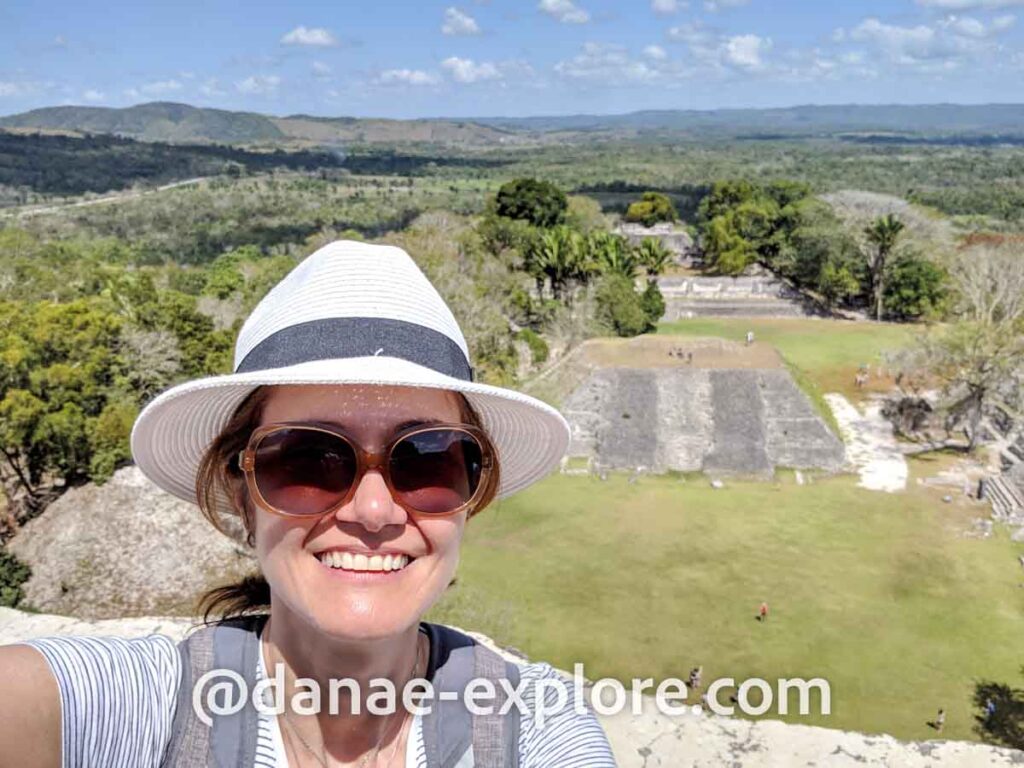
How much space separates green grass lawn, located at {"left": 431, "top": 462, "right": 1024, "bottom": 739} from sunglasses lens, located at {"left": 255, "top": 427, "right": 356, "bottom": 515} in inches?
339

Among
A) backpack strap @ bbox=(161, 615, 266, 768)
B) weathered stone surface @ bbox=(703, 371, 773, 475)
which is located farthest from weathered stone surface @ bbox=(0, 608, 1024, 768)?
weathered stone surface @ bbox=(703, 371, 773, 475)

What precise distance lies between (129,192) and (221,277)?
70.3 meters

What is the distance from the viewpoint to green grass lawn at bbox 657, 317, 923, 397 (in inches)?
906

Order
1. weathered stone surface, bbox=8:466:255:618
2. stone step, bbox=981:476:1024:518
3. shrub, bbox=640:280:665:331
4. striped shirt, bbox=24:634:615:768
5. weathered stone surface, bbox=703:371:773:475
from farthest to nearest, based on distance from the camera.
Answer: shrub, bbox=640:280:665:331 → weathered stone surface, bbox=703:371:773:475 → stone step, bbox=981:476:1024:518 → weathered stone surface, bbox=8:466:255:618 → striped shirt, bbox=24:634:615:768

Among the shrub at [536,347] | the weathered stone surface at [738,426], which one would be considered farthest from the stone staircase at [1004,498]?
the shrub at [536,347]

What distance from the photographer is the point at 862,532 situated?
14023 mm

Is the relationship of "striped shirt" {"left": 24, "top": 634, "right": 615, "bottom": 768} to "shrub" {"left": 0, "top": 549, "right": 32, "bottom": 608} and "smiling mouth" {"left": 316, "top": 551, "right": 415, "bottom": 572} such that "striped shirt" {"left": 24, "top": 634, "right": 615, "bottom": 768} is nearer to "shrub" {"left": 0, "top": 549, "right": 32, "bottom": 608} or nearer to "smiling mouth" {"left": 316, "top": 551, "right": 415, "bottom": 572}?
"smiling mouth" {"left": 316, "top": 551, "right": 415, "bottom": 572}

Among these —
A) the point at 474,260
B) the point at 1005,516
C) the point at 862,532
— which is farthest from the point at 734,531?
the point at 474,260

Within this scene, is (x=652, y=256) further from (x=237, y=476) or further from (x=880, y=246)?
(x=237, y=476)

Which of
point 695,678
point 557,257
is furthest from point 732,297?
point 695,678

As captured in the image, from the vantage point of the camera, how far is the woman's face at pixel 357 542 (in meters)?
1.34

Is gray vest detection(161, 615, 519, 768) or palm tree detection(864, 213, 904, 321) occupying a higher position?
gray vest detection(161, 615, 519, 768)

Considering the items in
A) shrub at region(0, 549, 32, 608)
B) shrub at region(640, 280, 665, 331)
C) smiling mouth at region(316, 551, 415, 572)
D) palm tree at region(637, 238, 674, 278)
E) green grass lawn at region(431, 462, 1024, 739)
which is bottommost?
green grass lawn at region(431, 462, 1024, 739)

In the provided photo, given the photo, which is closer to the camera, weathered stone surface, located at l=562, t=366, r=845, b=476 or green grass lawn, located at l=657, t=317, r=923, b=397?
weathered stone surface, located at l=562, t=366, r=845, b=476
